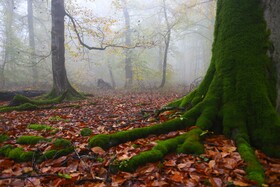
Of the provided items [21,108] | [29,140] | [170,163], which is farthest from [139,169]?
[21,108]

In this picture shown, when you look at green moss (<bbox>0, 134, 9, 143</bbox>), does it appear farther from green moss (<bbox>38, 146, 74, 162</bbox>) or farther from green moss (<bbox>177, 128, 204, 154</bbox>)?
green moss (<bbox>177, 128, 204, 154</bbox>)

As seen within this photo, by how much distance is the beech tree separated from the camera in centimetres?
313

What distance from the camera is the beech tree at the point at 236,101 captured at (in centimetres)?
313

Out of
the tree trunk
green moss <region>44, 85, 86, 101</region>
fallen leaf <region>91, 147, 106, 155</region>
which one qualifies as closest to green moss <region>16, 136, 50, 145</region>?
fallen leaf <region>91, 147, 106, 155</region>

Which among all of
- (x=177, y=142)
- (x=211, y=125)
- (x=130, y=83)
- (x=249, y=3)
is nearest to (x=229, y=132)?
(x=211, y=125)

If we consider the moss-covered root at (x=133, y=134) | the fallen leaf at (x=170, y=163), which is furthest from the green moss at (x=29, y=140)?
the fallen leaf at (x=170, y=163)

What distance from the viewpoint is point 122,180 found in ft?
8.09

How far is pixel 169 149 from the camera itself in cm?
307

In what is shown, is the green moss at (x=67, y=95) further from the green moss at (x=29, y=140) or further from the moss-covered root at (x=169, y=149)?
the moss-covered root at (x=169, y=149)

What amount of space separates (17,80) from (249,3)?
69.0 ft

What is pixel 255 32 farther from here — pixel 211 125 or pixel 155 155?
pixel 155 155

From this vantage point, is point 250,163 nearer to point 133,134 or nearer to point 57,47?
point 133,134

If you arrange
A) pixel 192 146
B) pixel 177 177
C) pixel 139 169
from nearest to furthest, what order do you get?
1. pixel 177 177
2. pixel 139 169
3. pixel 192 146

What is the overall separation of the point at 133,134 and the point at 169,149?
75 cm
